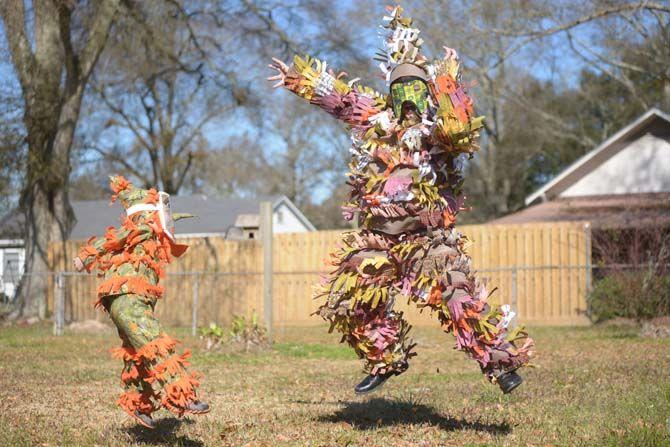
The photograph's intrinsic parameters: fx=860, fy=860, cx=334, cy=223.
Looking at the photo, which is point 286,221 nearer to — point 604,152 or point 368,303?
point 604,152

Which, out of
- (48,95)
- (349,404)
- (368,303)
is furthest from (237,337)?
(48,95)

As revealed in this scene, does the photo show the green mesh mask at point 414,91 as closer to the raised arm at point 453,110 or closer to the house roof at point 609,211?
the raised arm at point 453,110

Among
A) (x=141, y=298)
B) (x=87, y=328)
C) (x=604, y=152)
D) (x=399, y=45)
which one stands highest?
(x=604, y=152)

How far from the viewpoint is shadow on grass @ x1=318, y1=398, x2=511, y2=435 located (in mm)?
5551

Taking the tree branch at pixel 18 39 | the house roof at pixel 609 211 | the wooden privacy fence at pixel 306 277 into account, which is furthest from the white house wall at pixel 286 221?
the tree branch at pixel 18 39

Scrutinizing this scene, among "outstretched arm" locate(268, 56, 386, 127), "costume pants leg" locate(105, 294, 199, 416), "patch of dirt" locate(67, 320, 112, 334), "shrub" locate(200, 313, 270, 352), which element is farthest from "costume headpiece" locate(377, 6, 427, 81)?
"patch of dirt" locate(67, 320, 112, 334)

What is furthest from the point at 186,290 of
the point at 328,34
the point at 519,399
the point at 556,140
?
the point at 556,140

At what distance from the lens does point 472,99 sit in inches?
196

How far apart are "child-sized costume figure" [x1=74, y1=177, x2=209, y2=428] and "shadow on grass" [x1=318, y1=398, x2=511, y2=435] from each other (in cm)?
141

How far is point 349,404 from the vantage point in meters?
6.59

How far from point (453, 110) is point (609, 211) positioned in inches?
611

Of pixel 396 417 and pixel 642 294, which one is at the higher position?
pixel 642 294

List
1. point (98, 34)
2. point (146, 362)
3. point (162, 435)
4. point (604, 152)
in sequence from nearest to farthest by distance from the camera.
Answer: point (146, 362), point (162, 435), point (98, 34), point (604, 152)

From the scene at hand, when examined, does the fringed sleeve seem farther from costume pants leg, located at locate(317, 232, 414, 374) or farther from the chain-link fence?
the chain-link fence
